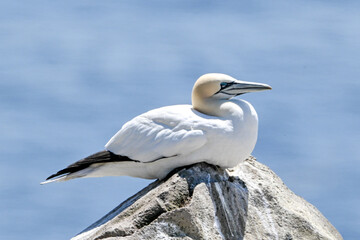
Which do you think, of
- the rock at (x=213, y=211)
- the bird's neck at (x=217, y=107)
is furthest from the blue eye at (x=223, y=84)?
the rock at (x=213, y=211)

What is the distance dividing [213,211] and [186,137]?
0.96 m

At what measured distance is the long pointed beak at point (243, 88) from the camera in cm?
1164

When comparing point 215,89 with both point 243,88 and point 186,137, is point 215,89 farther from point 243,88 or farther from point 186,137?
point 186,137

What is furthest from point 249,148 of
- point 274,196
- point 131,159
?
point 131,159

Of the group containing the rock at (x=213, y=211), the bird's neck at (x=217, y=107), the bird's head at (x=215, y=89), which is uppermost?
the bird's head at (x=215, y=89)

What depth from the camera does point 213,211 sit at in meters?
10.7

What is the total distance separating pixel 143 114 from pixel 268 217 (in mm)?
2013

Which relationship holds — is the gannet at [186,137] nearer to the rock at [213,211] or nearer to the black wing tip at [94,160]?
the black wing tip at [94,160]

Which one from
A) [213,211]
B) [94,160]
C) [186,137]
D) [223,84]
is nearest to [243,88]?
[223,84]

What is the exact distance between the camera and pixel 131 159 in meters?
11.5

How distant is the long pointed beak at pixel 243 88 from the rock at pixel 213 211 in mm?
1007

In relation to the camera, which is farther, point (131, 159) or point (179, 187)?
point (131, 159)

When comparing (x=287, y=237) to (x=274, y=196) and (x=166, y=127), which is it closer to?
(x=274, y=196)

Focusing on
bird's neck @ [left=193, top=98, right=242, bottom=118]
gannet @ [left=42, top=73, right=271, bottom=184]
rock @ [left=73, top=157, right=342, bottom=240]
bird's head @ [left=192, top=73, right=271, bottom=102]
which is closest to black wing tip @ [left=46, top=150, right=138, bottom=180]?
gannet @ [left=42, top=73, right=271, bottom=184]
